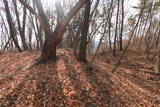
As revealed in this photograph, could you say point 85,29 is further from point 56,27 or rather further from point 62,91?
point 62,91

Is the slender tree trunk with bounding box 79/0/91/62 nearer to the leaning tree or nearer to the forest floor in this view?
the forest floor

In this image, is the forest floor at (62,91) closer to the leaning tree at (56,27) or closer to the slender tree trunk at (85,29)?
the leaning tree at (56,27)

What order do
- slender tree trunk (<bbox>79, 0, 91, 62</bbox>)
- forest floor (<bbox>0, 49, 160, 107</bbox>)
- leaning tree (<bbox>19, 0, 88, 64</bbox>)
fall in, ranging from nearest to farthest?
forest floor (<bbox>0, 49, 160, 107</bbox>) → leaning tree (<bbox>19, 0, 88, 64</bbox>) → slender tree trunk (<bbox>79, 0, 91, 62</bbox>)

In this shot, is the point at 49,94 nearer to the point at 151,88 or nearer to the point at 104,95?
the point at 104,95

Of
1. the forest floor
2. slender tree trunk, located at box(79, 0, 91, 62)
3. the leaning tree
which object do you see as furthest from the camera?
slender tree trunk, located at box(79, 0, 91, 62)

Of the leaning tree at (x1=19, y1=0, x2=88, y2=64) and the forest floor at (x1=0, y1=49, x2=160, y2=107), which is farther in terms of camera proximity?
the leaning tree at (x1=19, y1=0, x2=88, y2=64)

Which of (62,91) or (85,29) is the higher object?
(85,29)

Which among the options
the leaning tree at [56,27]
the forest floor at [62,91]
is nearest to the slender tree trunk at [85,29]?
the forest floor at [62,91]

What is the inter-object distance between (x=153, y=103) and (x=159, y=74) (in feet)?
12.6

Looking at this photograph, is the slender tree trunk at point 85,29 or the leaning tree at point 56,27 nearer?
the leaning tree at point 56,27

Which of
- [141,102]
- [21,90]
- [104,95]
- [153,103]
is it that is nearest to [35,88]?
[21,90]

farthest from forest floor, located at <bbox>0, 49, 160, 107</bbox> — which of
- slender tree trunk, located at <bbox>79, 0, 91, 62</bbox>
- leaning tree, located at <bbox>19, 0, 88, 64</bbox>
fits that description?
slender tree trunk, located at <bbox>79, 0, 91, 62</bbox>

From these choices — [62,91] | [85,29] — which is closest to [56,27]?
[85,29]

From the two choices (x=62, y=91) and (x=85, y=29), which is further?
(x=85, y=29)
